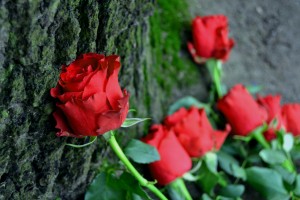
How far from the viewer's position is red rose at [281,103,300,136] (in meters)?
1.31

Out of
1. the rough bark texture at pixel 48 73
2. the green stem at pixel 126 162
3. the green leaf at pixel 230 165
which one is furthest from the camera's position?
the green leaf at pixel 230 165

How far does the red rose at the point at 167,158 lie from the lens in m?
1.13

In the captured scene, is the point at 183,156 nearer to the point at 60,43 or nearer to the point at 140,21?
the point at 140,21

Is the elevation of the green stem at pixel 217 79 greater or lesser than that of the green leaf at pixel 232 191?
greater

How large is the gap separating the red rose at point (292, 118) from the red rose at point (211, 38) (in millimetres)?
186

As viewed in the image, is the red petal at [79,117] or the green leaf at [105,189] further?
the green leaf at [105,189]

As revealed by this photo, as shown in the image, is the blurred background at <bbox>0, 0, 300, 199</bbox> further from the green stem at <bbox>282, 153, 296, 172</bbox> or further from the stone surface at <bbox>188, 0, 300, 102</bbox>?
the green stem at <bbox>282, 153, 296, 172</bbox>

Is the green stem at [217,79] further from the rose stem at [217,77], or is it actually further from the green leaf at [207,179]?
the green leaf at [207,179]

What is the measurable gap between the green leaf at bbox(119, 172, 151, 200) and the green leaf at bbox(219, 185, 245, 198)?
241 millimetres

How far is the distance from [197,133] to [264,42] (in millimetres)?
500

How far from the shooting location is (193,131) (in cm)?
118

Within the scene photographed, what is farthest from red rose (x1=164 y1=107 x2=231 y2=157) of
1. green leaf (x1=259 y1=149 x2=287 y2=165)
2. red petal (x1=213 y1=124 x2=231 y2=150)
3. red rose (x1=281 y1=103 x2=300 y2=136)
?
red rose (x1=281 y1=103 x2=300 y2=136)

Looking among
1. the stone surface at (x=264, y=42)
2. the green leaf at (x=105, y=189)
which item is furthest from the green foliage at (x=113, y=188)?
the stone surface at (x=264, y=42)

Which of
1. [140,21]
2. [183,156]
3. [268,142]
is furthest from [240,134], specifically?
[140,21]
